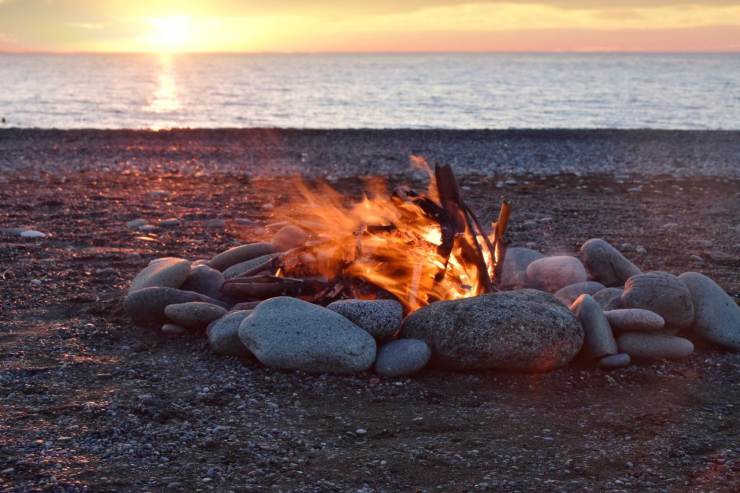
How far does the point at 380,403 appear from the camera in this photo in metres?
5.14

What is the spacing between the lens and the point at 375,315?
573cm

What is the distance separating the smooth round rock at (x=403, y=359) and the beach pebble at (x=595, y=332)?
1152 millimetres

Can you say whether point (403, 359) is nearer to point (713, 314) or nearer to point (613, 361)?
point (613, 361)

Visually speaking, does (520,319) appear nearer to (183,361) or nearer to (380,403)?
(380,403)

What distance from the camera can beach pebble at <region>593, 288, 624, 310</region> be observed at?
6.49 metres

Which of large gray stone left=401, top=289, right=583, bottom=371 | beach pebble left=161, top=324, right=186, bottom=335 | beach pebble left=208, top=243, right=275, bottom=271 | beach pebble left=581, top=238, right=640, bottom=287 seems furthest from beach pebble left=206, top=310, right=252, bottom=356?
beach pebble left=581, top=238, right=640, bottom=287

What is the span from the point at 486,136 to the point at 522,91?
41282 mm

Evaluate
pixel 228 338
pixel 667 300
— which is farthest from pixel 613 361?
pixel 228 338

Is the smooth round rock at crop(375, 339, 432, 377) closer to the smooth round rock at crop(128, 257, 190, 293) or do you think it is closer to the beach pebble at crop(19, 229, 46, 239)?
the smooth round rock at crop(128, 257, 190, 293)

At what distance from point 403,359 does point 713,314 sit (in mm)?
2482

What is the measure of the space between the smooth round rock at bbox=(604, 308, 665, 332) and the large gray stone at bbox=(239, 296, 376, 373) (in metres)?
1.81

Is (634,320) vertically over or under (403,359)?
over

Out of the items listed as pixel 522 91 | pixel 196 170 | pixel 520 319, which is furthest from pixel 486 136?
pixel 522 91

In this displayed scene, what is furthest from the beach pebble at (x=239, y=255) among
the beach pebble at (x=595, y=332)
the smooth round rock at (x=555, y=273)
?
the beach pebble at (x=595, y=332)
